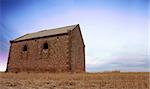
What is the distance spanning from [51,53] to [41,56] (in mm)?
2068

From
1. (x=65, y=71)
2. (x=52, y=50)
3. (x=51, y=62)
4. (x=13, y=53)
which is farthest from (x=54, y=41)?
(x=13, y=53)

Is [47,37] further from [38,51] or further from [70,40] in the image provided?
[70,40]

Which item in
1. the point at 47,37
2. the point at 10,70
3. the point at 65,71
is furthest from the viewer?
the point at 10,70

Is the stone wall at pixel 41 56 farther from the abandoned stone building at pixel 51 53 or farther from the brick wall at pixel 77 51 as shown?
the brick wall at pixel 77 51

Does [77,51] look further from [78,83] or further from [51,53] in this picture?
[78,83]

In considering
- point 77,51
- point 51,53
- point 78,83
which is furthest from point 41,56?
point 78,83

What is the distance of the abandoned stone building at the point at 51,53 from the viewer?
73.9 ft

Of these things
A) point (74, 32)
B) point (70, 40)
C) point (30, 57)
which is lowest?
point (30, 57)

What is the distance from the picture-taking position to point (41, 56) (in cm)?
2461

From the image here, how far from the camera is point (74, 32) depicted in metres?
24.4

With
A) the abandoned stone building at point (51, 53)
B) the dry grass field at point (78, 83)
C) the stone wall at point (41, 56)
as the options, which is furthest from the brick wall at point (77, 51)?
the dry grass field at point (78, 83)

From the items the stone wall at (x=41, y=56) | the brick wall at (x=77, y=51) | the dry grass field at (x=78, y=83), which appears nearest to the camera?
the dry grass field at (x=78, y=83)

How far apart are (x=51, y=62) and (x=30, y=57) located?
A: 4865 mm

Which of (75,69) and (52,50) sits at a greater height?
(52,50)
